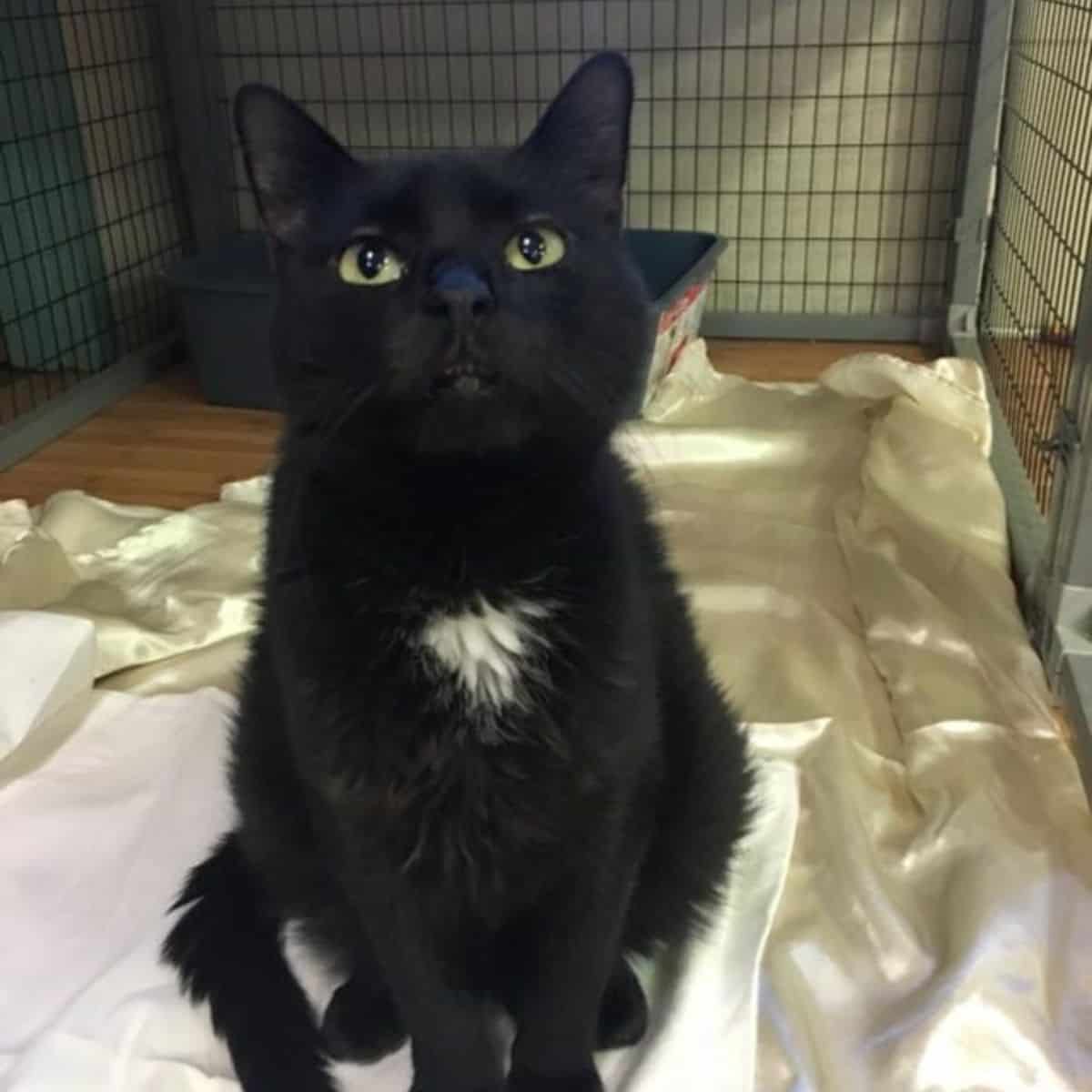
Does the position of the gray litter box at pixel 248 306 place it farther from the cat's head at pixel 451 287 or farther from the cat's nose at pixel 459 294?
the cat's nose at pixel 459 294

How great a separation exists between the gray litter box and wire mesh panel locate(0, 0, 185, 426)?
0.19 metres

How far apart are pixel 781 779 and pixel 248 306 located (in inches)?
56.1

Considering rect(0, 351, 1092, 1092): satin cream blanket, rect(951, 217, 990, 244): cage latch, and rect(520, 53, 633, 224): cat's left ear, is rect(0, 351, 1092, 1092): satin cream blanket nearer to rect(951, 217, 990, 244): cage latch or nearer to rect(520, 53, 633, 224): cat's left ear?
rect(520, 53, 633, 224): cat's left ear

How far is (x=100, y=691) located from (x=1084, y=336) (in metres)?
1.13

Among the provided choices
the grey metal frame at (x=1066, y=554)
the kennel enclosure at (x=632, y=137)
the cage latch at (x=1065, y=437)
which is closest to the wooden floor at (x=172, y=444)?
the kennel enclosure at (x=632, y=137)

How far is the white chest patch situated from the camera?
74cm

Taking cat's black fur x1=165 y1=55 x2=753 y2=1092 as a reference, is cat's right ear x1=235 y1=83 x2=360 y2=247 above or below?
above

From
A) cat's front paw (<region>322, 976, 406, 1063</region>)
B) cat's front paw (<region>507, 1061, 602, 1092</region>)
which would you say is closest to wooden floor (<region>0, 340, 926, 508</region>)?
cat's front paw (<region>322, 976, 406, 1063</region>)

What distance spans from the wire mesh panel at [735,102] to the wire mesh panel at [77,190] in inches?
8.0

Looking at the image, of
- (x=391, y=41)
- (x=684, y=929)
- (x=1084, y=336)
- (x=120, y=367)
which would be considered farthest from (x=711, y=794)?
(x=391, y=41)

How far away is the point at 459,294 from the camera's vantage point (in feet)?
2.03

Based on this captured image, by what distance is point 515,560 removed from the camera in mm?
741

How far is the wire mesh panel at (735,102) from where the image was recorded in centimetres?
238

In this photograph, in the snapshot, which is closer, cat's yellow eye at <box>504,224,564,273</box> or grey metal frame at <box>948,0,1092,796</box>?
cat's yellow eye at <box>504,224,564,273</box>
